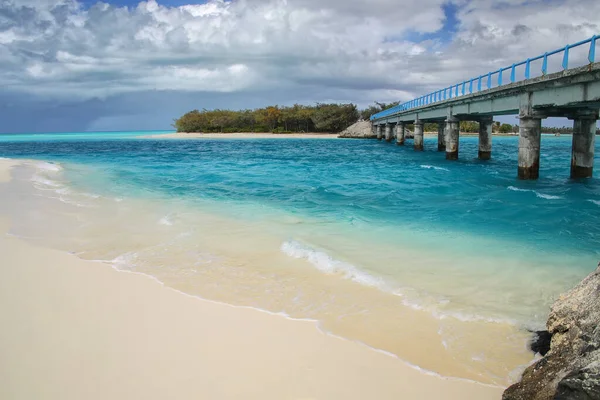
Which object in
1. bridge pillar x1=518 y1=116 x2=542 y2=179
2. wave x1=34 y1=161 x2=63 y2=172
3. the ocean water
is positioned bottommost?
the ocean water

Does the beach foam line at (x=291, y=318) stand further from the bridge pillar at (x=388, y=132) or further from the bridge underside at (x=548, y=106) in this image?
the bridge pillar at (x=388, y=132)

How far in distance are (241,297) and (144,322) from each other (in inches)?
59.4

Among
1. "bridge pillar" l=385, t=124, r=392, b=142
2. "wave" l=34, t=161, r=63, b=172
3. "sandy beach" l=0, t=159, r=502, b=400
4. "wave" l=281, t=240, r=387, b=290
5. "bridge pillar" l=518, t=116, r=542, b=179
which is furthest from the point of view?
"bridge pillar" l=385, t=124, r=392, b=142

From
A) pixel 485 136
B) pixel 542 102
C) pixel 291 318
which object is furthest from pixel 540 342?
pixel 485 136

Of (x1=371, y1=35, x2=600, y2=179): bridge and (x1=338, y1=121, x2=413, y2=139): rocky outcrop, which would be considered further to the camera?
(x1=338, y1=121, x2=413, y2=139): rocky outcrop

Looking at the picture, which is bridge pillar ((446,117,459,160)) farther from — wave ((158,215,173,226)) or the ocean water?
wave ((158,215,173,226))

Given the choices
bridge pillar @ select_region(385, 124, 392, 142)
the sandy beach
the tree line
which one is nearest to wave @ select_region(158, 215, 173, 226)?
the sandy beach

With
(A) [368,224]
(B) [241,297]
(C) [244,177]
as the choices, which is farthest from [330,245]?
(C) [244,177]

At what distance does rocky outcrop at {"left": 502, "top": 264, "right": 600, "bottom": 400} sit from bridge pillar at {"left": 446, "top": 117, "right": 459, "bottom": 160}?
116 ft

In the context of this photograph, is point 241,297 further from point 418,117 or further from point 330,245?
point 418,117

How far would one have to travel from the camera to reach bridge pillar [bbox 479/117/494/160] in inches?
1457

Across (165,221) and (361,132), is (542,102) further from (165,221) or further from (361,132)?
(361,132)

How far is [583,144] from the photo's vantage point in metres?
23.6

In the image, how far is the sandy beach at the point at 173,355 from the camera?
4.28 m
